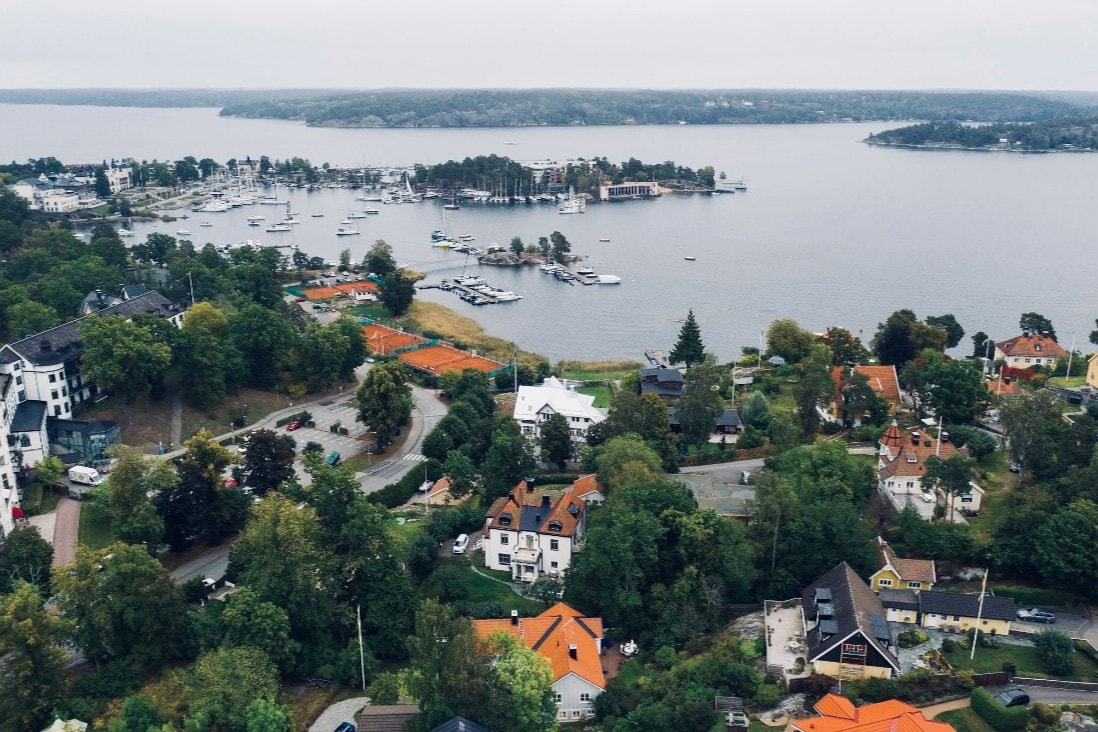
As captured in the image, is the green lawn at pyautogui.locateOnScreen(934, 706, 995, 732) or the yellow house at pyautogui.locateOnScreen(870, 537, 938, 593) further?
the yellow house at pyautogui.locateOnScreen(870, 537, 938, 593)

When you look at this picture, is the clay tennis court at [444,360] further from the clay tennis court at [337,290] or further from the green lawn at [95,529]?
the green lawn at [95,529]

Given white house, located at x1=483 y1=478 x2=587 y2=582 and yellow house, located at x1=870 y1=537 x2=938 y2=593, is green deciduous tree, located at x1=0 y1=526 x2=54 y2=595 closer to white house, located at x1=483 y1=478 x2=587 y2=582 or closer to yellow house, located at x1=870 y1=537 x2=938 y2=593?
white house, located at x1=483 y1=478 x2=587 y2=582

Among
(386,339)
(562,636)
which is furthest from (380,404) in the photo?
(386,339)

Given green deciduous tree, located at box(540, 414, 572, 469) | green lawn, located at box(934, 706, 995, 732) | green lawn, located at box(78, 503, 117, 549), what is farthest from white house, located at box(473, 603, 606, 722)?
green lawn, located at box(78, 503, 117, 549)

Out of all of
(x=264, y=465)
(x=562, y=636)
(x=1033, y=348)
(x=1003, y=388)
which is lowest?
(x=562, y=636)

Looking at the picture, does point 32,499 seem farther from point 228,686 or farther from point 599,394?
point 599,394

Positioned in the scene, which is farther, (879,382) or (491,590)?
(879,382)
